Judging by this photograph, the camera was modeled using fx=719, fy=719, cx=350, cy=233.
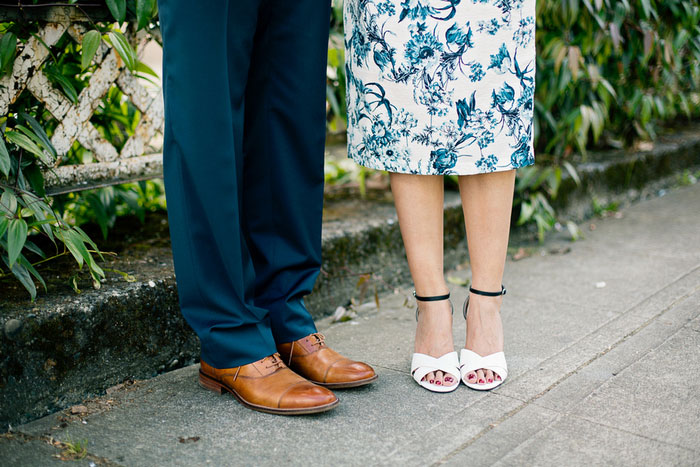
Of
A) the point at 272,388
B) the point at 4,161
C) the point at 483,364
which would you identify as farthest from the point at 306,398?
the point at 4,161

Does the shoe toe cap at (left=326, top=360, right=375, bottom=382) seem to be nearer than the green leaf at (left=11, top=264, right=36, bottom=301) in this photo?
No

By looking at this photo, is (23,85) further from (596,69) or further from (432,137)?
(596,69)

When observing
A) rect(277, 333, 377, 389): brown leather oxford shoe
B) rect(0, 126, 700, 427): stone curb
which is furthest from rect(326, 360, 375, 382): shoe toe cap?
rect(0, 126, 700, 427): stone curb

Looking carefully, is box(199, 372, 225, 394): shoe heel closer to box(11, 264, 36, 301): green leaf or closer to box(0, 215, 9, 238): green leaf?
box(11, 264, 36, 301): green leaf

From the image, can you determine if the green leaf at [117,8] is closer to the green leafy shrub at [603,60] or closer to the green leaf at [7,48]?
the green leaf at [7,48]

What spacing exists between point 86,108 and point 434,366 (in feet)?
3.53

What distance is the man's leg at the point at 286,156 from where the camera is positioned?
1585mm

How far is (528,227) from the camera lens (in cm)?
296

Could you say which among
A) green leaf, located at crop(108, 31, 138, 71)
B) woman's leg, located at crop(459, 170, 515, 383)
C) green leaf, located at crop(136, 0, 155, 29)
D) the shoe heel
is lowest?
the shoe heel

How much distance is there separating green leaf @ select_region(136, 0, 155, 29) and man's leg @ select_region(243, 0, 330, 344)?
0.32m

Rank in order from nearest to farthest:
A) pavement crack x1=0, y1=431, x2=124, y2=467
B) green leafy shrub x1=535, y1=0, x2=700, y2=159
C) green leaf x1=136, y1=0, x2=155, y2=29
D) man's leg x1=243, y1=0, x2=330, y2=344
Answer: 1. pavement crack x1=0, y1=431, x2=124, y2=467
2. man's leg x1=243, y1=0, x2=330, y2=344
3. green leaf x1=136, y1=0, x2=155, y2=29
4. green leafy shrub x1=535, y1=0, x2=700, y2=159

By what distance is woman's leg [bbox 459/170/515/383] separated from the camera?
1.67 metres

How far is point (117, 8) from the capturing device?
167cm

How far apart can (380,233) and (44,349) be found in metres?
1.18
